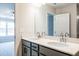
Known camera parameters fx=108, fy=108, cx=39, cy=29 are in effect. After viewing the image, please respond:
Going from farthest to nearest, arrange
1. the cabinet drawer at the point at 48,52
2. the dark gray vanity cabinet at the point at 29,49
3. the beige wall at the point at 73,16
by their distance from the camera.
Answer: the dark gray vanity cabinet at the point at 29,49, the beige wall at the point at 73,16, the cabinet drawer at the point at 48,52

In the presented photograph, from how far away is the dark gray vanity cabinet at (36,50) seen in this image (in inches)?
58.3

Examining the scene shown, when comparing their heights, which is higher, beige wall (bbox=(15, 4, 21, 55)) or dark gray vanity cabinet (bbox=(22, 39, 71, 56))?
beige wall (bbox=(15, 4, 21, 55))

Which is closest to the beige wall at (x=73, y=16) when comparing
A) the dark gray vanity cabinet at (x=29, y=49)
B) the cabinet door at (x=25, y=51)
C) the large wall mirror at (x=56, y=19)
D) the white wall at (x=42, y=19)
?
the large wall mirror at (x=56, y=19)

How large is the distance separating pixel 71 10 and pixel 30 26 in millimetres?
814

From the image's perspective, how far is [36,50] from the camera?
190 cm

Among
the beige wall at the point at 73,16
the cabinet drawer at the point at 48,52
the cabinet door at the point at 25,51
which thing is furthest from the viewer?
the cabinet door at the point at 25,51

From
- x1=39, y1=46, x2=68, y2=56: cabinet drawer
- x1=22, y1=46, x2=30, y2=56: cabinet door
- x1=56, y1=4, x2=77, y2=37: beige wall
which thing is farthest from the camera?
x1=22, y1=46, x2=30, y2=56: cabinet door

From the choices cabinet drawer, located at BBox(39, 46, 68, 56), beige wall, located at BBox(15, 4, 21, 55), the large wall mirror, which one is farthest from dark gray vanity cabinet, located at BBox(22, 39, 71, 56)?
the large wall mirror

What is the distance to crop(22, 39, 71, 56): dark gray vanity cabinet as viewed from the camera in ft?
4.86

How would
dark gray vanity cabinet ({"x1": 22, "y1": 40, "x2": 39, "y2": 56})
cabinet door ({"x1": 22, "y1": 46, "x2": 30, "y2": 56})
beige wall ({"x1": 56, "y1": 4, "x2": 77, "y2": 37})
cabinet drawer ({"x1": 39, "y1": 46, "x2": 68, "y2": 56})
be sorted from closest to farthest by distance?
1. cabinet drawer ({"x1": 39, "y1": 46, "x2": 68, "y2": 56})
2. beige wall ({"x1": 56, "y1": 4, "x2": 77, "y2": 37})
3. dark gray vanity cabinet ({"x1": 22, "y1": 40, "x2": 39, "y2": 56})
4. cabinet door ({"x1": 22, "y1": 46, "x2": 30, "y2": 56})

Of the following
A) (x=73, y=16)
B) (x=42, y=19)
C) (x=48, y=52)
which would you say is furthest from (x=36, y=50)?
(x=73, y=16)

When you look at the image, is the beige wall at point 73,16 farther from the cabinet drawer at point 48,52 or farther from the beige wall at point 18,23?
the beige wall at point 18,23

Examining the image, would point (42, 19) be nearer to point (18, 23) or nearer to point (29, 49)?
point (18, 23)

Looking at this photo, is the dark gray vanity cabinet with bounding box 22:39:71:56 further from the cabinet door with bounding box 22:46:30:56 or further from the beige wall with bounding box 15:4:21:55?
the beige wall with bounding box 15:4:21:55
